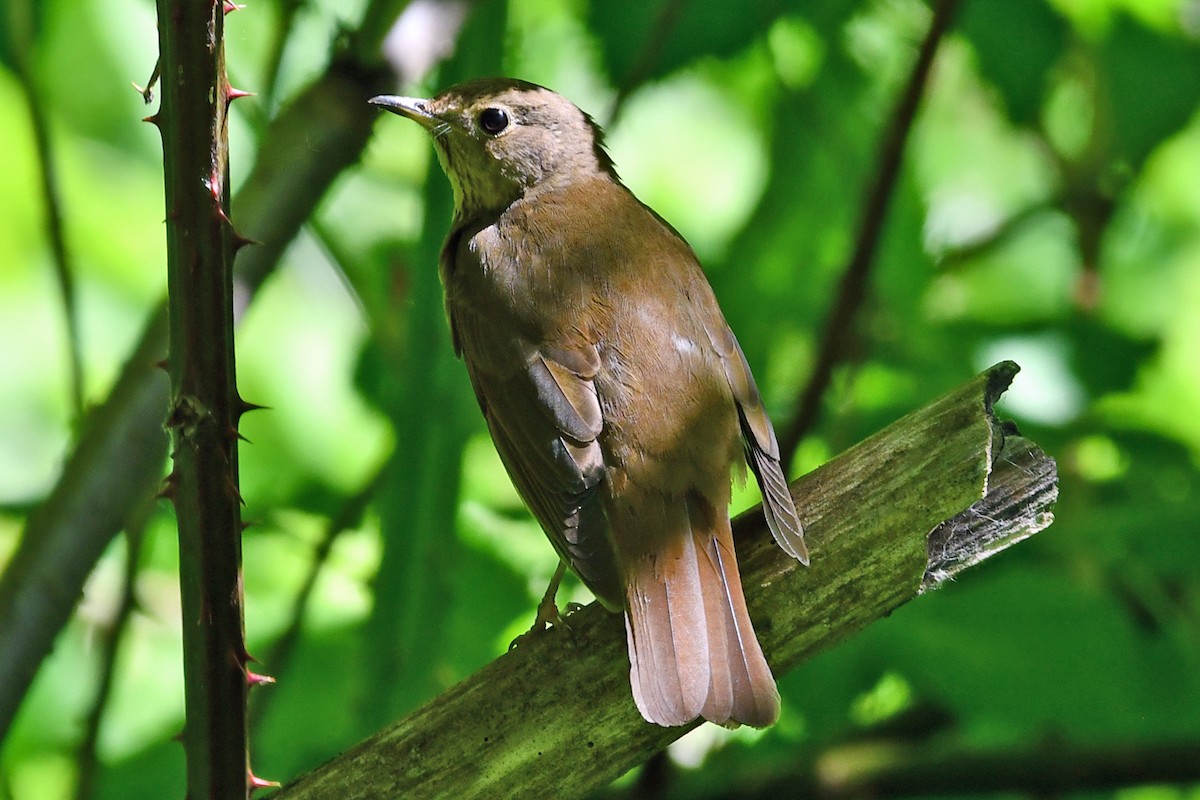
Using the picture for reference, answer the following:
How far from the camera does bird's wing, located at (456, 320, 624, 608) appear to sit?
2.80 metres

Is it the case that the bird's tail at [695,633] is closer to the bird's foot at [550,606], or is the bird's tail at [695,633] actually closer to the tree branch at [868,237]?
the bird's foot at [550,606]

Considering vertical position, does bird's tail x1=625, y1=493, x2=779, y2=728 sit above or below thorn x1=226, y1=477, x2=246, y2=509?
below

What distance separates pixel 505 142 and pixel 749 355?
92 centimetres

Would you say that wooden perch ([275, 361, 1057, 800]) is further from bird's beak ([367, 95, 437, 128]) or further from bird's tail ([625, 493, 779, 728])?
bird's beak ([367, 95, 437, 128])

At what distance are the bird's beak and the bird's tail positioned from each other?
1264 mm

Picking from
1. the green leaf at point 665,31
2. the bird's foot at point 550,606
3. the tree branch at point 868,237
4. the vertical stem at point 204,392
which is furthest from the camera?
the tree branch at point 868,237

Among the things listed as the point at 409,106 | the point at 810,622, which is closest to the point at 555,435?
the point at 810,622

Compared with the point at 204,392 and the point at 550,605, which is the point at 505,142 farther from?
the point at 204,392

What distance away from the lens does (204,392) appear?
2041 millimetres

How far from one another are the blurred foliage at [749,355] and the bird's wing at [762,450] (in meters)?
0.64

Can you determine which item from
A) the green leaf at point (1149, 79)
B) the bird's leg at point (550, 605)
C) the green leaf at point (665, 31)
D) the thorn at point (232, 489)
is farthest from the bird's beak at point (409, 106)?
the green leaf at point (1149, 79)

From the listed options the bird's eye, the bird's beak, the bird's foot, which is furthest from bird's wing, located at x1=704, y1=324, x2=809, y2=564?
the bird's eye

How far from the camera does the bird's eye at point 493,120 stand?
398cm

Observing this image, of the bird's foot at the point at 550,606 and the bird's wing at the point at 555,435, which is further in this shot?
the bird's foot at the point at 550,606
